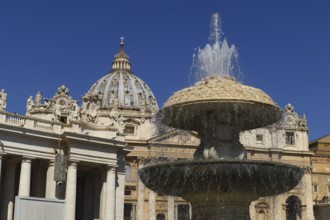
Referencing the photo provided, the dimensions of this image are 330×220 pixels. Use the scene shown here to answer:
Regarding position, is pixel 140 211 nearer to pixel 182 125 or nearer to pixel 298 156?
pixel 298 156

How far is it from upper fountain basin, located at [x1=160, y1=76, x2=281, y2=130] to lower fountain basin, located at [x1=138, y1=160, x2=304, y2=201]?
1.99 m

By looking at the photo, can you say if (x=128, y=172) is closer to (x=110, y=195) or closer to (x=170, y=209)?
(x=170, y=209)

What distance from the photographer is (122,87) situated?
98.6m

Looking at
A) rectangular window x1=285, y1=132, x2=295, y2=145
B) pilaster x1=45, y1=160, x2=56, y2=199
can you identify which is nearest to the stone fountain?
pilaster x1=45, y1=160, x2=56, y2=199

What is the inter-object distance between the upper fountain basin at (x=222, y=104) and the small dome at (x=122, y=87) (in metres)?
74.6

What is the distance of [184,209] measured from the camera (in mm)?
67375

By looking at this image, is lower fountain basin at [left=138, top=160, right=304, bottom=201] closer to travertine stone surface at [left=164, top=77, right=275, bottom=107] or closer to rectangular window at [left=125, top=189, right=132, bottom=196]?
travertine stone surface at [left=164, top=77, right=275, bottom=107]

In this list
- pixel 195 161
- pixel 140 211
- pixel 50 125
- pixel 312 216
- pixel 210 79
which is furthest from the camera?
pixel 312 216

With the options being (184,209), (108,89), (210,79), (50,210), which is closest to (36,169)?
(50,210)

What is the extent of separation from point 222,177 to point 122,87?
8398cm

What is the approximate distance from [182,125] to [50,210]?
524 cm

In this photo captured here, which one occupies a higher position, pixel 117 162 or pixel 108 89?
pixel 108 89

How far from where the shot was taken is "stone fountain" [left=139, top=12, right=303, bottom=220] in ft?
50.4

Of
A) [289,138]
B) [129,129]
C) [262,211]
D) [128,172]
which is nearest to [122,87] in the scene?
[129,129]
